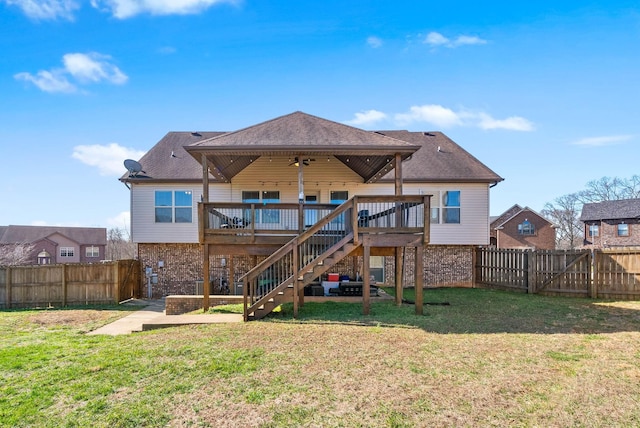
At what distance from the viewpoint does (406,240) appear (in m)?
8.62

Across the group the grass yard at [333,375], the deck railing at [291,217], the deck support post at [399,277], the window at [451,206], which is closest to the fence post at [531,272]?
the window at [451,206]

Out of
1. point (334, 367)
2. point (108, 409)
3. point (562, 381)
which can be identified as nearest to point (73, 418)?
point (108, 409)

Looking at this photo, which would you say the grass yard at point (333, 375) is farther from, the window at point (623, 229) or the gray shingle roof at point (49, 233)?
the gray shingle roof at point (49, 233)

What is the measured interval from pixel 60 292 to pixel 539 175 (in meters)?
38.8

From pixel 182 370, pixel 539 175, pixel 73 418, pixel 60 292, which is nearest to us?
pixel 73 418

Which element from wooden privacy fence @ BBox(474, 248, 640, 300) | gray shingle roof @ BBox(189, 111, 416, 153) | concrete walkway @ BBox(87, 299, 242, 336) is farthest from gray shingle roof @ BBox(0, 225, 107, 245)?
wooden privacy fence @ BBox(474, 248, 640, 300)

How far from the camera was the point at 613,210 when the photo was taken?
108ft

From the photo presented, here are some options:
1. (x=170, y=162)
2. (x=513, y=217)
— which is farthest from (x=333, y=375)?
(x=513, y=217)

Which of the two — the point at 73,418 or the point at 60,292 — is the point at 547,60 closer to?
the point at 73,418

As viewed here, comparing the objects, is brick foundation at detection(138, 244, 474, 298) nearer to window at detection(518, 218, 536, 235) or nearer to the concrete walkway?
the concrete walkway

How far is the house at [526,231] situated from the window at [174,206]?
2674 centimetres

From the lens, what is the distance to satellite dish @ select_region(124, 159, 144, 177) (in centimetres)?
1398

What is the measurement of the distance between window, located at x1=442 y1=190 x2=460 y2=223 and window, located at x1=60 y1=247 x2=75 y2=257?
44.1 metres

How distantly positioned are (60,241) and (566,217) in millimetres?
63189
